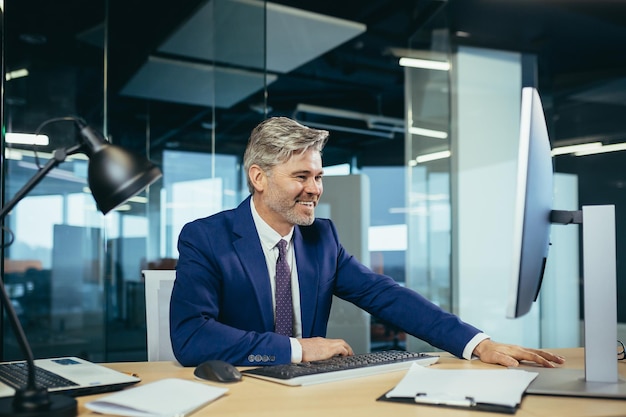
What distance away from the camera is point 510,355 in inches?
67.7

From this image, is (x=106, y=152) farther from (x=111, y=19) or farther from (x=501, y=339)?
(x=111, y=19)

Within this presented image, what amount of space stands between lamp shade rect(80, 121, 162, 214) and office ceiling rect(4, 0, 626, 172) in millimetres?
3063

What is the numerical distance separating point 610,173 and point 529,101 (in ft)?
13.7

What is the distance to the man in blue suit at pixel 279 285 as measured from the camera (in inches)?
66.4

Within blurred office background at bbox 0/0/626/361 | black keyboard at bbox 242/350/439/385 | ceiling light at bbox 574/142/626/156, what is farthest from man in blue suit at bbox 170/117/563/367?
ceiling light at bbox 574/142/626/156

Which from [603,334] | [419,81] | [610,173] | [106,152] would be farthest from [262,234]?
[610,173]

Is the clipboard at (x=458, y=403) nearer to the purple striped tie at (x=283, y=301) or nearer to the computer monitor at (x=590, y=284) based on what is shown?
the computer monitor at (x=590, y=284)

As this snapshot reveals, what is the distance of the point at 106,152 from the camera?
1229 mm

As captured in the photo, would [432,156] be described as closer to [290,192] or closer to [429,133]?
[429,133]

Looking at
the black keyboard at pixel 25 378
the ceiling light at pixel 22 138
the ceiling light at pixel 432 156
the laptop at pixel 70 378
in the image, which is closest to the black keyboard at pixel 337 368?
the laptop at pixel 70 378

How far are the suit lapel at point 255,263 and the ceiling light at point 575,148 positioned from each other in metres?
3.99

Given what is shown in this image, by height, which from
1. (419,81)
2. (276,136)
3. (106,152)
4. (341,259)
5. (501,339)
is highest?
(419,81)

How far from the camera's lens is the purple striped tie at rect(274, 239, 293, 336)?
2004mm

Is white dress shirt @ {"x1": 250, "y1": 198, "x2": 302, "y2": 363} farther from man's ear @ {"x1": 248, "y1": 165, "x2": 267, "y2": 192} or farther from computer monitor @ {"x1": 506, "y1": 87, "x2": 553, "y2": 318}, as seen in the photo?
computer monitor @ {"x1": 506, "y1": 87, "x2": 553, "y2": 318}
